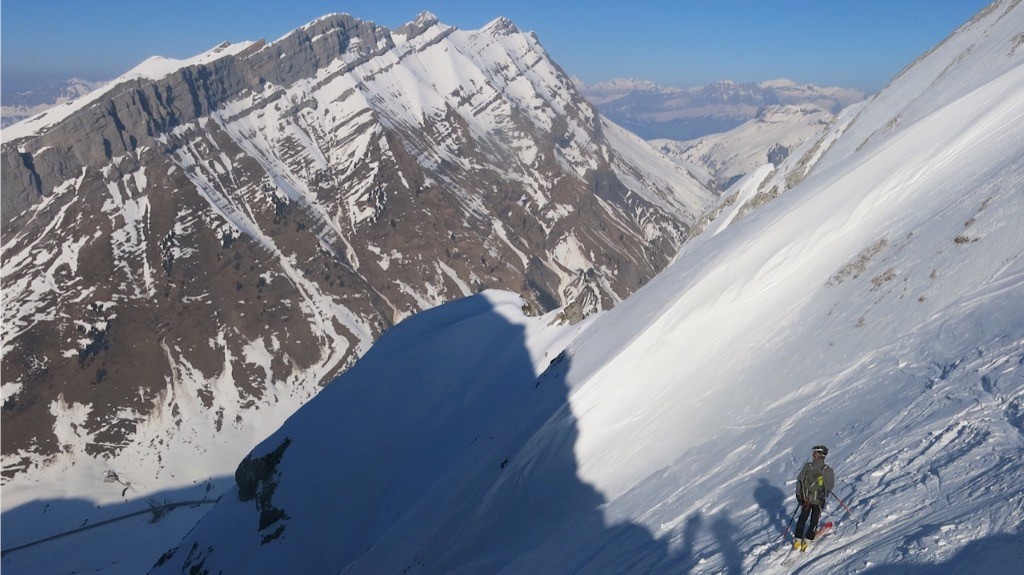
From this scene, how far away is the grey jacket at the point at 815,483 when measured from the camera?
11.6 m

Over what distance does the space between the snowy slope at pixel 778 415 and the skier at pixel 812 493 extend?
421 mm

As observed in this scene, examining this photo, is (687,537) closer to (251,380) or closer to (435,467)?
(435,467)

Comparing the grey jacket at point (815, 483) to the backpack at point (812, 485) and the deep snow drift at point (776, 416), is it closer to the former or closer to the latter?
the backpack at point (812, 485)

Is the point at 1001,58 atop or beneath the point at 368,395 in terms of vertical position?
beneath

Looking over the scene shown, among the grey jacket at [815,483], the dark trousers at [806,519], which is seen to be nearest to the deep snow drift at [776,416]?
the dark trousers at [806,519]

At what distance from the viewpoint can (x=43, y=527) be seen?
5305 inches

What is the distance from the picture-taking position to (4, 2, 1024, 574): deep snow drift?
12359 mm

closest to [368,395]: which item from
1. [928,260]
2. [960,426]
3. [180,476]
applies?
[928,260]

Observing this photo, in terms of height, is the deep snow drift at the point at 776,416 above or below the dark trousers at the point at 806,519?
above

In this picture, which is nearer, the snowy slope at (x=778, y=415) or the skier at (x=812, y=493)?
the skier at (x=812, y=493)

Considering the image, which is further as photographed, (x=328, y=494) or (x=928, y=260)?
(x=328, y=494)

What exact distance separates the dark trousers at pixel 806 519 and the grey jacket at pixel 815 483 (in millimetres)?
131

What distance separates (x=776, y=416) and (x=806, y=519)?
21.6 feet

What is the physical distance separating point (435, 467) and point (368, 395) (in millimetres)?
A: 15834
